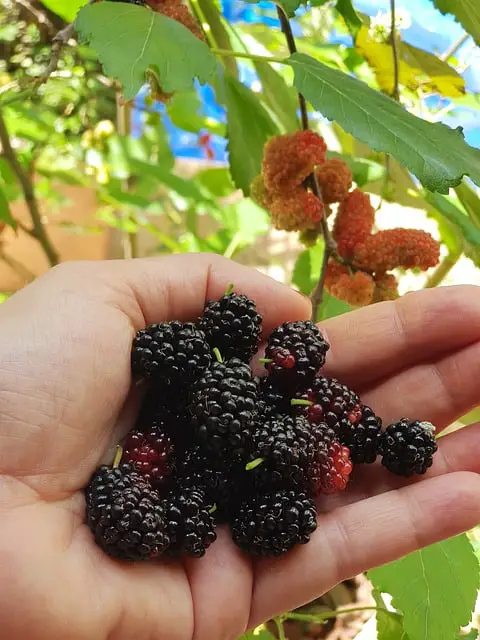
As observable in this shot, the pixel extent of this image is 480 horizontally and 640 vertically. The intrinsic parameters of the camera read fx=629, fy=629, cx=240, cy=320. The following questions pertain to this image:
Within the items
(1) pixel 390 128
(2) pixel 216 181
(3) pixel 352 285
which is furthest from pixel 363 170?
(2) pixel 216 181

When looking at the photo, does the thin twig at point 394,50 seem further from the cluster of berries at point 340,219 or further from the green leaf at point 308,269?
the green leaf at point 308,269

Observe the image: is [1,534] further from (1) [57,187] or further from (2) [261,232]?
(1) [57,187]

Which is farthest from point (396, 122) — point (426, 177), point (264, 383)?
point (264, 383)

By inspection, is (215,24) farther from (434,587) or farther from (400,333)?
(434,587)

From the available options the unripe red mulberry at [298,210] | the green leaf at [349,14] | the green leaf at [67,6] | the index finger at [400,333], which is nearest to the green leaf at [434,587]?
the index finger at [400,333]

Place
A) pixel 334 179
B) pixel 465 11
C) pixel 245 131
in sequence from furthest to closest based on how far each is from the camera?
pixel 245 131
pixel 334 179
pixel 465 11

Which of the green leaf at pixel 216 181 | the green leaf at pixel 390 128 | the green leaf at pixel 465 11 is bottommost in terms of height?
the green leaf at pixel 216 181
